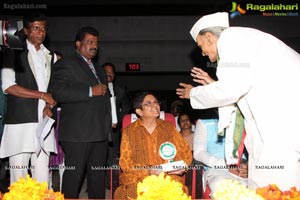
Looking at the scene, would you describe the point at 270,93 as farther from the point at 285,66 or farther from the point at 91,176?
the point at 91,176

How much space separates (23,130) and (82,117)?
0.48m

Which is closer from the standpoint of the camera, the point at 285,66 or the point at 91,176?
the point at 285,66

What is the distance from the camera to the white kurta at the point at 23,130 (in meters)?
3.25

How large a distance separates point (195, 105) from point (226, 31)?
1.64ft

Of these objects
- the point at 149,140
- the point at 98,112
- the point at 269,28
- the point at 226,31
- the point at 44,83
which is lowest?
the point at 149,140

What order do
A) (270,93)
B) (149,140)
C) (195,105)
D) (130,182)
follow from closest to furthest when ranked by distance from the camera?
(270,93), (195,105), (130,182), (149,140)

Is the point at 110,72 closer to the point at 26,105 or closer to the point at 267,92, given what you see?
the point at 26,105

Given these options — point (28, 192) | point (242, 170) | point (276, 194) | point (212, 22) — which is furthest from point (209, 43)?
point (28, 192)

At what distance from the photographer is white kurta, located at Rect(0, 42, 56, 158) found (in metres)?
3.25

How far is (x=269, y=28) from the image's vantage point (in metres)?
9.14

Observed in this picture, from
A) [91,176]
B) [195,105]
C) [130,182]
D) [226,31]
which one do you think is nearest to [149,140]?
[130,182]

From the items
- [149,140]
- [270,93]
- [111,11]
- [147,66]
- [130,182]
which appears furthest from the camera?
[147,66]

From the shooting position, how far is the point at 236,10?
8297 millimetres

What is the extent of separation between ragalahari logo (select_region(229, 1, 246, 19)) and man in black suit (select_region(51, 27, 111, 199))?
5.19m
